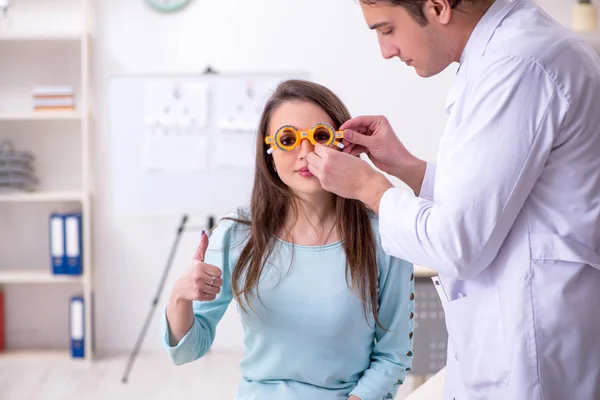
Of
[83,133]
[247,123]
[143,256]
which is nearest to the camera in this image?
[247,123]

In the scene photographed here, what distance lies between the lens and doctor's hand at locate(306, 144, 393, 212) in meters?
1.34

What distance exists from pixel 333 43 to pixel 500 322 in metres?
3.27

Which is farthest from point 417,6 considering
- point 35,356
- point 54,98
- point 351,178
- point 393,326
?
point 35,356

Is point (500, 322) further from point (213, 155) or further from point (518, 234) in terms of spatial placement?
point (213, 155)

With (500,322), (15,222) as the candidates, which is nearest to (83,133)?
(15,222)

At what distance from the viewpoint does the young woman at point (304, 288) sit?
1557 millimetres

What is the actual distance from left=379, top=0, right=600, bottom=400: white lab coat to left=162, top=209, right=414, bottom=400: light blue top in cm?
33

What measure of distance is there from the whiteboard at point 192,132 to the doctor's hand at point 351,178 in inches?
96.3

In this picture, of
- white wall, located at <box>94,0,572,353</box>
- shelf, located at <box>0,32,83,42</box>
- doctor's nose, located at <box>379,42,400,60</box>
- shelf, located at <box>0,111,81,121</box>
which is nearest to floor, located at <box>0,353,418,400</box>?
white wall, located at <box>94,0,572,353</box>

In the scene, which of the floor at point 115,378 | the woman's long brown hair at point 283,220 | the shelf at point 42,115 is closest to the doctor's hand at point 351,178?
the woman's long brown hair at point 283,220

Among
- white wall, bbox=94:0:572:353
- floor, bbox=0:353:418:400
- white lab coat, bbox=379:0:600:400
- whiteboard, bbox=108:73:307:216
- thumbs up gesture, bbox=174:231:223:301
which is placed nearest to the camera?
white lab coat, bbox=379:0:600:400

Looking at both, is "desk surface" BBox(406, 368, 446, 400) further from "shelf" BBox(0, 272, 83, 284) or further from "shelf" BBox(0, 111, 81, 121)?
"shelf" BBox(0, 111, 81, 121)

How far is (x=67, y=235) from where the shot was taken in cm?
413

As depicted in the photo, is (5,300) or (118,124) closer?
(118,124)
